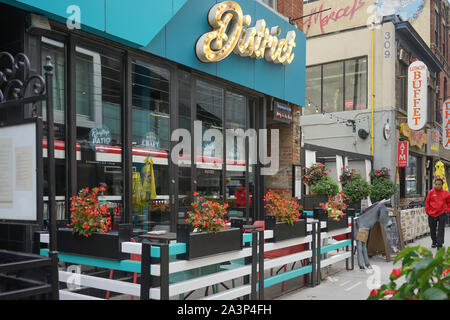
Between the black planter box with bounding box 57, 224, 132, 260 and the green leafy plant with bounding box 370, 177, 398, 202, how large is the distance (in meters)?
13.8

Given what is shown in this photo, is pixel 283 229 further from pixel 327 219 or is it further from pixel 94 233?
pixel 94 233

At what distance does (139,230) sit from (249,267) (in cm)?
227

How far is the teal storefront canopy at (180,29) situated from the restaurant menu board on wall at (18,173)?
2264mm

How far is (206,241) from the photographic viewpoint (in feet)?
14.0

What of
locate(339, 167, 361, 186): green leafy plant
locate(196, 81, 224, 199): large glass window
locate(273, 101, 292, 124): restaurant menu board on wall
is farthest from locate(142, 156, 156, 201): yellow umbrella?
locate(339, 167, 361, 186): green leafy plant

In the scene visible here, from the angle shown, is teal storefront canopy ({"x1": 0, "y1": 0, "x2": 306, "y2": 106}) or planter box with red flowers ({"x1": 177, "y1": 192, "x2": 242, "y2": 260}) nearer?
planter box with red flowers ({"x1": 177, "y1": 192, "x2": 242, "y2": 260})

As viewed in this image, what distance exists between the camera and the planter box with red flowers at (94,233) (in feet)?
13.3

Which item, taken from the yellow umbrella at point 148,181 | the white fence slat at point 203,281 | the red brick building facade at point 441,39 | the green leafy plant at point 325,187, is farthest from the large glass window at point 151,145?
the red brick building facade at point 441,39

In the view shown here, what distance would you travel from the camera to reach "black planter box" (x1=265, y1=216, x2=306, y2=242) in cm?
568

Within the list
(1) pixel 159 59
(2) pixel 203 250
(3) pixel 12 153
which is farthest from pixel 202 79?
(3) pixel 12 153

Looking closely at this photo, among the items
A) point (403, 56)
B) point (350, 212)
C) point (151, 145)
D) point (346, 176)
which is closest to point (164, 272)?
point (151, 145)

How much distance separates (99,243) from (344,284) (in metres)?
4.28

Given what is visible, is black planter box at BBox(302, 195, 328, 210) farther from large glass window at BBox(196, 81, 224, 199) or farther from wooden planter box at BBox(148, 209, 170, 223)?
wooden planter box at BBox(148, 209, 170, 223)

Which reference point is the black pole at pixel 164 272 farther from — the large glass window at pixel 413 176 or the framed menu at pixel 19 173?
the large glass window at pixel 413 176
